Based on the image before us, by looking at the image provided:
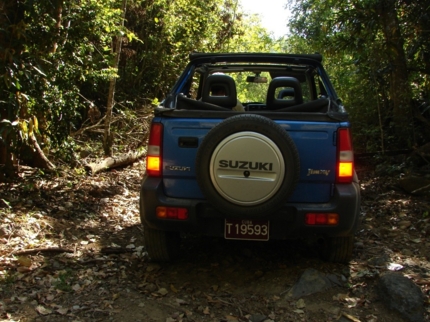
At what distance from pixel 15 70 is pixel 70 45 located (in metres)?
1.44

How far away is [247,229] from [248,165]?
0.63 meters

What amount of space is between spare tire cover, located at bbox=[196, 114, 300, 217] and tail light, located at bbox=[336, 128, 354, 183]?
0.41 metres

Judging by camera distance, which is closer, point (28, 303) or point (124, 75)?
point (28, 303)

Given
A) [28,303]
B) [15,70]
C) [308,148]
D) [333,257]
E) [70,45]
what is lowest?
[28,303]

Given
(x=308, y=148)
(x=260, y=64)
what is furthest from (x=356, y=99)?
(x=308, y=148)

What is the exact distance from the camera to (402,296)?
127 inches

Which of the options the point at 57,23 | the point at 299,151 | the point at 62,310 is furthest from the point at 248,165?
the point at 57,23

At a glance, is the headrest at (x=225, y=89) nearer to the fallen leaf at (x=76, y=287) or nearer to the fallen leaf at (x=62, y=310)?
the fallen leaf at (x=76, y=287)

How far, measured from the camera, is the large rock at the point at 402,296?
3.14m

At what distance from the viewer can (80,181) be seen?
21.6ft

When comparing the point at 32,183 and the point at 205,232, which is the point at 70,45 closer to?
the point at 32,183

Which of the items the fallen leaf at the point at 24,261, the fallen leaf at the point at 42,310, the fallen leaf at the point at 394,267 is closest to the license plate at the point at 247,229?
the fallen leaf at the point at 394,267

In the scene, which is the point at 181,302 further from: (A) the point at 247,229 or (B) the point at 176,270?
(A) the point at 247,229

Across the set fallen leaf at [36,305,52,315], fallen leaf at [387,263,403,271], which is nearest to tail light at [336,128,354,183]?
→ fallen leaf at [387,263,403,271]
